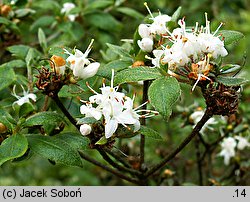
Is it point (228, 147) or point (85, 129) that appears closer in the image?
point (85, 129)

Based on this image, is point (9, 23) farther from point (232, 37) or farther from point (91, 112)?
point (232, 37)

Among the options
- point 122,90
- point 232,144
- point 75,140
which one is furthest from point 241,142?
point 75,140

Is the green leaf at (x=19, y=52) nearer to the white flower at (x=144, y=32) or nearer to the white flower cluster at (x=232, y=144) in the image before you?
the white flower at (x=144, y=32)

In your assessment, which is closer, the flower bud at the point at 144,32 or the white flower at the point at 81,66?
the white flower at the point at 81,66

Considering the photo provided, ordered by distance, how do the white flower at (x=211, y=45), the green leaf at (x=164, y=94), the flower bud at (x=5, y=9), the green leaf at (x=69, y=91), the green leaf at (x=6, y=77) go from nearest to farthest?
1. the green leaf at (x=164, y=94)
2. the white flower at (x=211, y=45)
3. the green leaf at (x=69, y=91)
4. the green leaf at (x=6, y=77)
5. the flower bud at (x=5, y=9)

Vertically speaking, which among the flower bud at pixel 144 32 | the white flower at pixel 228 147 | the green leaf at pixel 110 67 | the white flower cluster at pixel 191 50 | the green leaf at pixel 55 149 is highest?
the white flower cluster at pixel 191 50

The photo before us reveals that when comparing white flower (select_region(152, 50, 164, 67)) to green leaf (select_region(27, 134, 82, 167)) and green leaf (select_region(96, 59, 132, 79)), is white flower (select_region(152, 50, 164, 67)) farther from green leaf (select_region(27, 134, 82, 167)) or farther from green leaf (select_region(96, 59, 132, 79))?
green leaf (select_region(27, 134, 82, 167))

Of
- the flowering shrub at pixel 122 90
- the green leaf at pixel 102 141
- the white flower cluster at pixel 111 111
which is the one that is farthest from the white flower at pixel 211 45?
the green leaf at pixel 102 141

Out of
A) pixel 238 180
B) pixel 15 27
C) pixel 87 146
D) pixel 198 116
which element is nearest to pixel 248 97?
pixel 238 180
